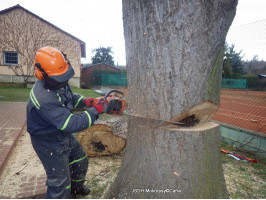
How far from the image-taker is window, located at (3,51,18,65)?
15.9 meters

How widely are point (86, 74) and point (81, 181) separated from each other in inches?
692

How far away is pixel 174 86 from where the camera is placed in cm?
139

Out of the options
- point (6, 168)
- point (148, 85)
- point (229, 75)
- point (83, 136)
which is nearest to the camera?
point (148, 85)

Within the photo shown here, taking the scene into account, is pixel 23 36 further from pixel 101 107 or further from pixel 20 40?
pixel 101 107

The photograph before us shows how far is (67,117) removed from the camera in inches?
70.1

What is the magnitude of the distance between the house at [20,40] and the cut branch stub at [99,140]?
13741 mm

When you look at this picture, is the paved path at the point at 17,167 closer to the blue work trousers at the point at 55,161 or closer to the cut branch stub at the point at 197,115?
the blue work trousers at the point at 55,161

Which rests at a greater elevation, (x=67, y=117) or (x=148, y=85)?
(x=148, y=85)

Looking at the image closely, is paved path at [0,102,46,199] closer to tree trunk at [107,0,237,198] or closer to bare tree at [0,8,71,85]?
tree trunk at [107,0,237,198]

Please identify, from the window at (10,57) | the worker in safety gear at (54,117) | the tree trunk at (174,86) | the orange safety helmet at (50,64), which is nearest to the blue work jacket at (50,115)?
the worker in safety gear at (54,117)

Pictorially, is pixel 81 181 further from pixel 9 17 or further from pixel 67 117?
pixel 9 17

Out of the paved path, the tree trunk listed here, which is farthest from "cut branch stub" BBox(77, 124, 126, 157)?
the tree trunk

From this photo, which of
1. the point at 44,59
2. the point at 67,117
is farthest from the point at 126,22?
the point at 67,117

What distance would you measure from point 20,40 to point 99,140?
51.5 feet
